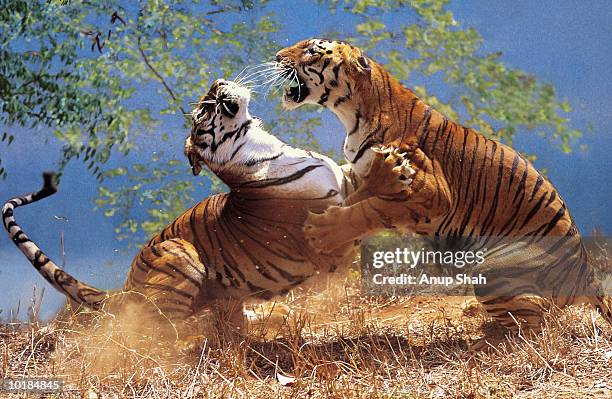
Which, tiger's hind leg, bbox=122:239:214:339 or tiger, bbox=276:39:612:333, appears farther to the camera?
tiger's hind leg, bbox=122:239:214:339

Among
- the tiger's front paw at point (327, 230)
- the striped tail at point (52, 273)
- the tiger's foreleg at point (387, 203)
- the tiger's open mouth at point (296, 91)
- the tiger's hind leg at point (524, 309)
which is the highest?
the tiger's open mouth at point (296, 91)

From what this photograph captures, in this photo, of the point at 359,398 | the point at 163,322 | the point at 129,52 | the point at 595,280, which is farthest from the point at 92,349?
the point at 129,52

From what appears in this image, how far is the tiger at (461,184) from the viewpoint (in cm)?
382

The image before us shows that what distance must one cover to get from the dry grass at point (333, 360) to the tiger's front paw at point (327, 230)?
0.49m

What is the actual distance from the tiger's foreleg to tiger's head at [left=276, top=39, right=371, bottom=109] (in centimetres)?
39

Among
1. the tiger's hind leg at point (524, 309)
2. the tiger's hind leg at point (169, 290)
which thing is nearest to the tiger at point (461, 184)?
the tiger's hind leg at point (524, 309)

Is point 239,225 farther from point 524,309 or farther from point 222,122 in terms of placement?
point 524,309

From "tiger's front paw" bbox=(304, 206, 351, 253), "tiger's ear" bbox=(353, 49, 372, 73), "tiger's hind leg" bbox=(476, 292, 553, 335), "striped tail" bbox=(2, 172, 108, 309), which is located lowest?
"striped tail" bbox=(2, 172, 108, 309)

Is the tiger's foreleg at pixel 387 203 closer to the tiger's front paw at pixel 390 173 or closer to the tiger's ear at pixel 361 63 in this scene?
the tiger's front paw at pixel 390 173

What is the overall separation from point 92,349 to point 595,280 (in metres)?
2.56

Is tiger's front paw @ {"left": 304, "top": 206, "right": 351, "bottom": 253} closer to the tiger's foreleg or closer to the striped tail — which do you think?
the tiger's foreleg

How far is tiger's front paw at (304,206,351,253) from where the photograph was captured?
3.71m

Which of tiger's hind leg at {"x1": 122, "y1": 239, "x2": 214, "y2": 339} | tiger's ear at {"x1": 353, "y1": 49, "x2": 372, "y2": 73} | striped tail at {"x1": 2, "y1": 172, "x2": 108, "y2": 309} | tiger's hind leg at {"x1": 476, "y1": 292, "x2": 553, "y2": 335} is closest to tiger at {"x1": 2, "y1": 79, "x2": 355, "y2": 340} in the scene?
tiger's hind leg at {"x1": 122, "y1": 239, "x2": 214, "y2": 339}

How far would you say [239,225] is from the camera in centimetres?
414
